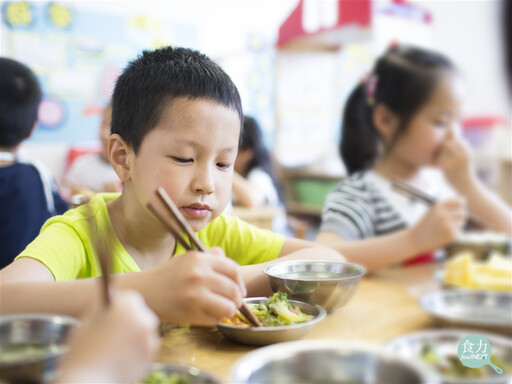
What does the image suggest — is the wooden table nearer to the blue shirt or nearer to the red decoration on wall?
the blue shirt

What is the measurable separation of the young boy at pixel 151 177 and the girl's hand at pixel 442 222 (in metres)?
0.35

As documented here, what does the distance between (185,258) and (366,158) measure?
52.0 inches

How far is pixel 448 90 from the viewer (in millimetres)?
1626

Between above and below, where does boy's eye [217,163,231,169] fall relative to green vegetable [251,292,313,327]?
above

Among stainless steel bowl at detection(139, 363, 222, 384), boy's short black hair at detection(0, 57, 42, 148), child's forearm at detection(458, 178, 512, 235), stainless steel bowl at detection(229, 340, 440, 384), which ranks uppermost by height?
boy's short black hair at detection(0, 57, 42, 148)

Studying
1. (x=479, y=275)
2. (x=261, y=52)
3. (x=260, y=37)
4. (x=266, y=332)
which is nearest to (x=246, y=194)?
(x=479, y=275)

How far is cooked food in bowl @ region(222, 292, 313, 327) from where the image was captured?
0.70 meters

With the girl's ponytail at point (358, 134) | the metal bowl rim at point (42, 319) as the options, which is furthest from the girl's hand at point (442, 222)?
the metal bowl rim at point (42, 319)

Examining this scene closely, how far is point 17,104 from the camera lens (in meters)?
1.38

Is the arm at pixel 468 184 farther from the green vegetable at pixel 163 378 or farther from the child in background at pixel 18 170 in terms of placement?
the green vegetable at pixel 163 378

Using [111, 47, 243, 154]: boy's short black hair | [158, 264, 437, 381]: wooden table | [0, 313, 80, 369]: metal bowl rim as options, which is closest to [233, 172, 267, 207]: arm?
[158, 264, 437, 381]: wooden table

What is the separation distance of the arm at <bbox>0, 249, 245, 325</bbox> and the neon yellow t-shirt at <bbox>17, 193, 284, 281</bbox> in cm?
5

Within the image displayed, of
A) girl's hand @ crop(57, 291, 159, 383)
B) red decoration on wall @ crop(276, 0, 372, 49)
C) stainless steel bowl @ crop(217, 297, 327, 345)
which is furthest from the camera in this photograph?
red decoration on wall @ crop(276, 0, 372, 49)

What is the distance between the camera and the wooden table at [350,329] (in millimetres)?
651
